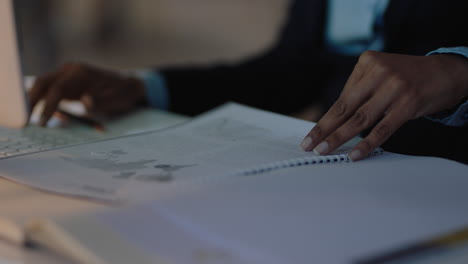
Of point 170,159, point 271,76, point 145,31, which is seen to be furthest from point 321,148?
point 145,31

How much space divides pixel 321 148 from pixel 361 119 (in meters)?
0.07

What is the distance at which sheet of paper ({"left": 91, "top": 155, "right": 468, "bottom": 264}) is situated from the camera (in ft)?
1.04

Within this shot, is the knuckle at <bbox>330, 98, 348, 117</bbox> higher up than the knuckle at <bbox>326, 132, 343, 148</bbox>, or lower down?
higher up

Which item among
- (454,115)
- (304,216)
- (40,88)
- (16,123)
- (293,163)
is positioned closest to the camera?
(304,216)

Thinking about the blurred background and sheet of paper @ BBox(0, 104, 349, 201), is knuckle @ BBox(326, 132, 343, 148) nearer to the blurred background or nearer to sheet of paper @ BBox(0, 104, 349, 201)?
sheet of paper @ BBox(0, 104, 349, 201)

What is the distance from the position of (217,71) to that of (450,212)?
30.2 inches

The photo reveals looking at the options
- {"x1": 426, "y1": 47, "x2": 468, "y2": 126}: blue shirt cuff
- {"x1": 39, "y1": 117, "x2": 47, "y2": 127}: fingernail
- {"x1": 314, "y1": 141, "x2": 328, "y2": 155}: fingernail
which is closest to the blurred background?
{"x1": 39, "y1": 117, "x2": 47, "y2": 127}: fingernail

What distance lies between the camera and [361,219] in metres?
0.35

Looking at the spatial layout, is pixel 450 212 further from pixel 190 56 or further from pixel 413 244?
A: pixel 190 56

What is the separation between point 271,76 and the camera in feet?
3.78

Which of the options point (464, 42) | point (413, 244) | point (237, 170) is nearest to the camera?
point (413, 244)

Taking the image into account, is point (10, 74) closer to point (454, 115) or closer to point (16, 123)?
point (16, 123)

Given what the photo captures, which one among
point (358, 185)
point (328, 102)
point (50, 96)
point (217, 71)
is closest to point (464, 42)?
point (328, 102)

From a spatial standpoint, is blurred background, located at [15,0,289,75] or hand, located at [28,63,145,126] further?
blurred background, located at [15,0,289,75]
